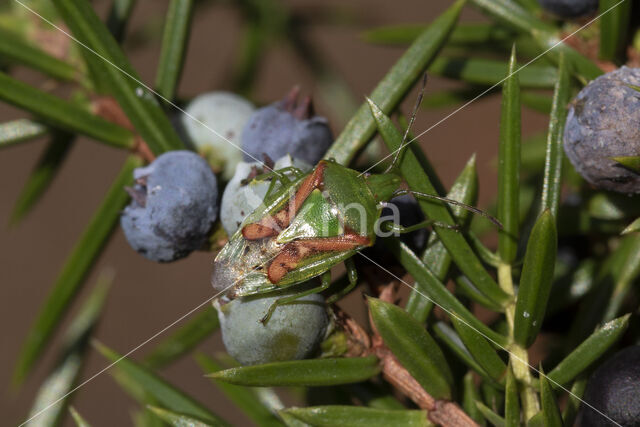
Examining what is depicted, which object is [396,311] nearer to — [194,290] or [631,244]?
[631,244]

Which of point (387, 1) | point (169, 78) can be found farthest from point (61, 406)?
point (387, 1)

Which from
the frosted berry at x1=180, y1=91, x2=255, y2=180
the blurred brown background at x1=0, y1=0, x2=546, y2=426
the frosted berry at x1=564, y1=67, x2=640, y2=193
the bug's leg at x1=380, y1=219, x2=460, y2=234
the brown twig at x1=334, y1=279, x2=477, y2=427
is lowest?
the blurred brown background at x1=0, y1=0, x2=546, y2=426

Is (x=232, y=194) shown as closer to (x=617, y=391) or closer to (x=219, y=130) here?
(x=219, y=130)

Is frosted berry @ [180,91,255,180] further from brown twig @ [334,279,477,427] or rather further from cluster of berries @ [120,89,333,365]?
brown twig @ [334,279,477,427]

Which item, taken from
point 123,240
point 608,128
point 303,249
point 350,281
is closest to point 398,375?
point 350,281

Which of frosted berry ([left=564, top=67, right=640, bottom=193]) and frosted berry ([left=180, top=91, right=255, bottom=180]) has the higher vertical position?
frosted berry ([left=564, top=67, right=640, bottom=193])

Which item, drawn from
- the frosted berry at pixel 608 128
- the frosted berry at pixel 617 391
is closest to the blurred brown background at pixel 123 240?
the frosted berry at pixel 608 128

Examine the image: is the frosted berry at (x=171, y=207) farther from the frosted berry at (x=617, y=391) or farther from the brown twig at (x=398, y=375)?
the frosted berry at (x=617, y=391)

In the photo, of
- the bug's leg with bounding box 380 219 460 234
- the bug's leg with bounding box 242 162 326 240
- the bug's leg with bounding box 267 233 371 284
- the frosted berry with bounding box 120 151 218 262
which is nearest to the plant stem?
the bug's leg with bounding box 380 219 460 234
